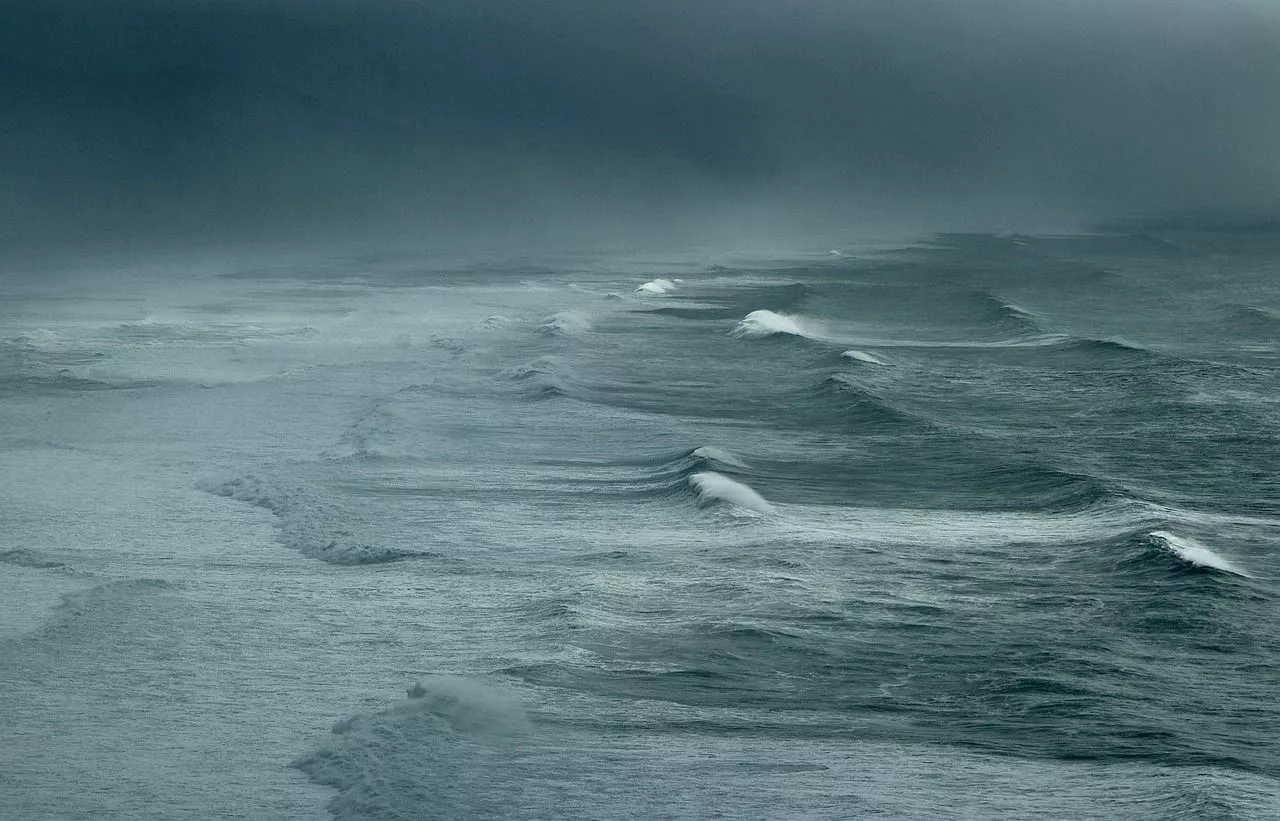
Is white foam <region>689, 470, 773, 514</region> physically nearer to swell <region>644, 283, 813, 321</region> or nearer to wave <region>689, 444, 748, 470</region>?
wave <region>689, 444, 748, 470</region>

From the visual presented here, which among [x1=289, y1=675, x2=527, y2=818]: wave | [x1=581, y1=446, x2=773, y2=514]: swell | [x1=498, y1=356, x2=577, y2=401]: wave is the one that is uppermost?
[x1=498, y1=356, x2=577, y2=401]: wave

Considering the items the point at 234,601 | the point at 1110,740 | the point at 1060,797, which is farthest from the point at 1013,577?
the point at 234,601

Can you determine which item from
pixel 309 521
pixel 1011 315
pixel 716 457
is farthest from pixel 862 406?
pixel 1011 315

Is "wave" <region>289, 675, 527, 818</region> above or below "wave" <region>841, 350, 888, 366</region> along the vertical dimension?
below

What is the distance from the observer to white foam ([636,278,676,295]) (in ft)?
226

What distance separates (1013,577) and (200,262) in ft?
254

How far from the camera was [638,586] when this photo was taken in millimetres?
19344

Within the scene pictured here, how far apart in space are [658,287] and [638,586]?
168 feet

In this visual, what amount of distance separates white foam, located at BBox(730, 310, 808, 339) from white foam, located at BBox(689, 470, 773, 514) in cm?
2311

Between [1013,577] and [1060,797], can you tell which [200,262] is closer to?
[1013,577]

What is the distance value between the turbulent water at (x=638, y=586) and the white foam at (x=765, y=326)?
5433mm

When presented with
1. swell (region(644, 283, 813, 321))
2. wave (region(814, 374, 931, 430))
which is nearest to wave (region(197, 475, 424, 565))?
wave (region(814, 374, 931, 430))

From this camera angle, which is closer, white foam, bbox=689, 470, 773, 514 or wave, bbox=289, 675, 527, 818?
wave, bbox=289, 675, 527, 818

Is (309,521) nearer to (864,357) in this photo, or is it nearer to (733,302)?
(864,357)
